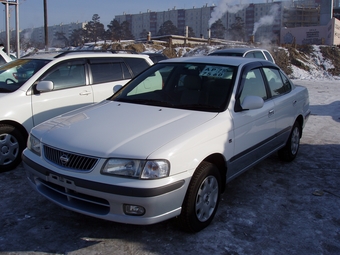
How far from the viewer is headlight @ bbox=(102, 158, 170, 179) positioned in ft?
9.87

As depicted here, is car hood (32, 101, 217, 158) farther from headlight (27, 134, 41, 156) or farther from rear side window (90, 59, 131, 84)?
rear side window (90, 59, 131, 84)

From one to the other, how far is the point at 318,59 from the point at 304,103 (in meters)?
23.2

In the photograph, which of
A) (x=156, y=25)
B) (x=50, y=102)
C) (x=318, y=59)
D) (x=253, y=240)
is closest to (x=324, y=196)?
(x=253, y=240)

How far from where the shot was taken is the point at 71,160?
323 centimetres

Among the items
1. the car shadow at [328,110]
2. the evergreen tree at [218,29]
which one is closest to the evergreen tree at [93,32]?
the evergreen tree at [218,29]


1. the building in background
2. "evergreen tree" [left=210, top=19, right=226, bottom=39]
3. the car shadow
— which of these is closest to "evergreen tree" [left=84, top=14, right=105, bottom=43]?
the building in background

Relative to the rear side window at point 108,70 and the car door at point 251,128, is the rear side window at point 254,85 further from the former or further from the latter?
the rear side window at point 108,70

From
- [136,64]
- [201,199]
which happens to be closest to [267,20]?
[136,64]

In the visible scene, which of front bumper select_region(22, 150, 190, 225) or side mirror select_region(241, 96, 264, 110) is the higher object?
side mirror select_region(241, 96, 264, 110)

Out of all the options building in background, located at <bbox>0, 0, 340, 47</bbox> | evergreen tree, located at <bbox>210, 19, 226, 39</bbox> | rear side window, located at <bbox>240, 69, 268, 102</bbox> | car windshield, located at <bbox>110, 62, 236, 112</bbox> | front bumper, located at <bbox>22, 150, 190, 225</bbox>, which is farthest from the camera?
evergreen tree, located at <bbox>210, 19, 226, 39</bbox>

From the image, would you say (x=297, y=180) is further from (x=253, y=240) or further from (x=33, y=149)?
(x=33, y=149)

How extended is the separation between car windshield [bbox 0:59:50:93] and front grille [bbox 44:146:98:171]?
7.31ft

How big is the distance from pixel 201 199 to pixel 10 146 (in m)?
2.93

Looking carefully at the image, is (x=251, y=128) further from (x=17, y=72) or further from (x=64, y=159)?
(x=17, y=72)
